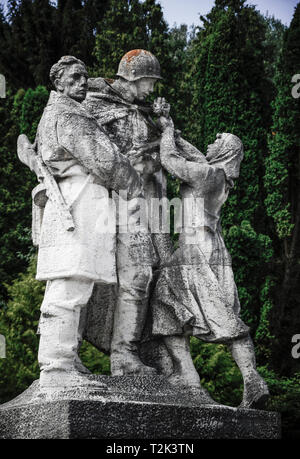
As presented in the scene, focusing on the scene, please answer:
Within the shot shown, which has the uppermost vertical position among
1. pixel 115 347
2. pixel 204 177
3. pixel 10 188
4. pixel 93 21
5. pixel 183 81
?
pixel 93 21

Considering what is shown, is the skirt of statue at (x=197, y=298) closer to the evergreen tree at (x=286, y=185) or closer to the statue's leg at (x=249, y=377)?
the statue's leg at (x=249, y=377)

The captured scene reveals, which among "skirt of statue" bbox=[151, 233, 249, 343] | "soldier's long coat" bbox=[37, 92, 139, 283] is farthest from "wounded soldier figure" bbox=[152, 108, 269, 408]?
"soldier's long coat" bbox=[37, 92, 139, 283]

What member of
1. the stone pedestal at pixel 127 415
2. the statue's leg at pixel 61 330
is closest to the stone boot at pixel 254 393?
the stone pedestal at pixel 127 415

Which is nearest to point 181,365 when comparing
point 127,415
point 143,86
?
point 127,415

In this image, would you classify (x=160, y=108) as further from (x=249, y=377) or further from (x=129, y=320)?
(x=249, y=377)

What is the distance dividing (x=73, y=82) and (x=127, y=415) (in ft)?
8.81

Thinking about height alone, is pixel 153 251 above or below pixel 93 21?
below

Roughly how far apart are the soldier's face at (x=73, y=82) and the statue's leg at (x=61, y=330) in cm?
159

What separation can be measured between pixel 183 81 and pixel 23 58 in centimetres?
409

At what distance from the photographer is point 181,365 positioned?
7.05 metres

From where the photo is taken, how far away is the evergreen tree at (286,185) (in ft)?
58.7

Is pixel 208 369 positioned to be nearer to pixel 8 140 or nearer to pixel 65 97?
pixel 65 97

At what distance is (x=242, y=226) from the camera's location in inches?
670
